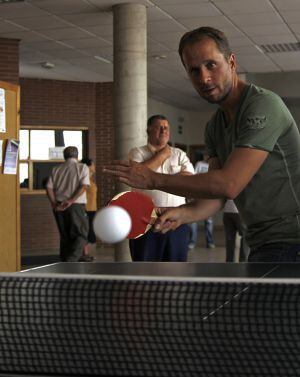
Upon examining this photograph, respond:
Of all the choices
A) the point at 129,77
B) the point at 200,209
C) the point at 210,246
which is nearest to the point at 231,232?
the point at 129,77

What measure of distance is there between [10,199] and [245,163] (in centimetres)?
508

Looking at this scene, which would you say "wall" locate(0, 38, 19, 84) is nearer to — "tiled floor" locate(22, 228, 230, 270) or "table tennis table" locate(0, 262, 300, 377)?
"tiled floor" locate(22, 228, 230, 270)

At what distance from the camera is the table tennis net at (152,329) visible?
164 centimetres

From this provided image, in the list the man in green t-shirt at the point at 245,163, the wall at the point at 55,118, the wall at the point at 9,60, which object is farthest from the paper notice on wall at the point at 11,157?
the wall at the point at 55,118

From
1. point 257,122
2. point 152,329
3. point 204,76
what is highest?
point 204,76

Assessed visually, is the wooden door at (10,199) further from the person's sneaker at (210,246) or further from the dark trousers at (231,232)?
the person's sneaker at (210,246)

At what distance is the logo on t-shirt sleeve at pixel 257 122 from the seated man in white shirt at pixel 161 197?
3352 mm

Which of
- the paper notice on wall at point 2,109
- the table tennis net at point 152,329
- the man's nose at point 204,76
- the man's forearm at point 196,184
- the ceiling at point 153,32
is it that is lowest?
the table tennis net at point 152,329

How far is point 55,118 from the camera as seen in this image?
14.1 metres

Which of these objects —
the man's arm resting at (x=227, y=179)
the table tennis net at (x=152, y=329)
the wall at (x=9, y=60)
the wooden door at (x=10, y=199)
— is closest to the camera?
the table tennis net at (x=152, y=329)

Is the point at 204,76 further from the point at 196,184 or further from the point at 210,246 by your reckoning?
the point at 210,246

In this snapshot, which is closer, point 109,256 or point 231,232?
point 231,232

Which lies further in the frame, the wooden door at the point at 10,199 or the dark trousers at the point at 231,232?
the dark trousers at the point at 231,232

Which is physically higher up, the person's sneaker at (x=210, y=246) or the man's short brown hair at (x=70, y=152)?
the man's short brown hair at (x=70, y=152)
